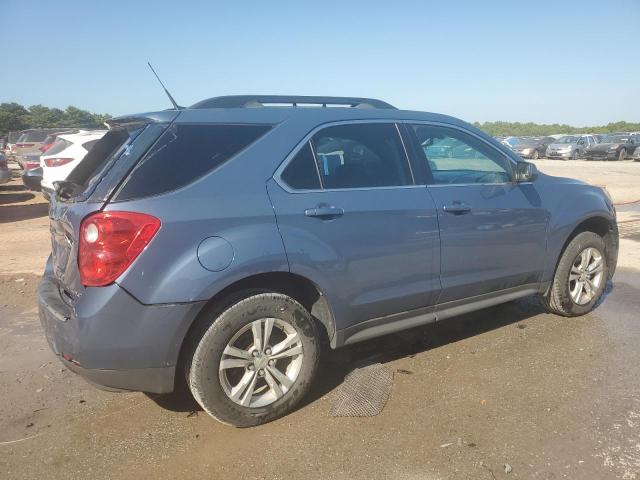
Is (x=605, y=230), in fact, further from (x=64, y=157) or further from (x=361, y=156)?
(x=64, y=157)

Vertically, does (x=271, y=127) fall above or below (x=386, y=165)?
above

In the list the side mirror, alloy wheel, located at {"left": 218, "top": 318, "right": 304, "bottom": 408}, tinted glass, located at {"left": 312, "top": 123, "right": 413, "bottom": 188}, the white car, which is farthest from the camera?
the white car

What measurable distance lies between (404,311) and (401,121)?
1.30 m

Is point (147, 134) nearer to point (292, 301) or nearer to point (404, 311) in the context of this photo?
point (292, 301)

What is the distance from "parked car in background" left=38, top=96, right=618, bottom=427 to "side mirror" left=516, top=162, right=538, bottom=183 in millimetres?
28

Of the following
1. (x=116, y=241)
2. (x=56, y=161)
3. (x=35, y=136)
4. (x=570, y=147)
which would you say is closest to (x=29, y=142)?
(x=35, y=136)

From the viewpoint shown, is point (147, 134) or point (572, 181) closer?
point (147, 134)

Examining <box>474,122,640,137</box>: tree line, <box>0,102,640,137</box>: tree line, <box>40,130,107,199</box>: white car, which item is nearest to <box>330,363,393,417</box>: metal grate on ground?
<box>40,130,107,199</box>: white car

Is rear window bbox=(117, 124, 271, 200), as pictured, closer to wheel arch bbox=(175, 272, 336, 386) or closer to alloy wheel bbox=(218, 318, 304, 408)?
wheel arch bbox=(175, 272, 336, 386)

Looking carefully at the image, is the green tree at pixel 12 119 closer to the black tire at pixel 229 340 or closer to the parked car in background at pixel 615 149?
the parked car in background at pixel 615 149

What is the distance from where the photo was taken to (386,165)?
11.2 ft

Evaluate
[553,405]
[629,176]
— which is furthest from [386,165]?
[629,176]

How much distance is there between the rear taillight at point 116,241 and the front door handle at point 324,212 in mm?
845

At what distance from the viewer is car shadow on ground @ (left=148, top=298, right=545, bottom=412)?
335 centimetres
